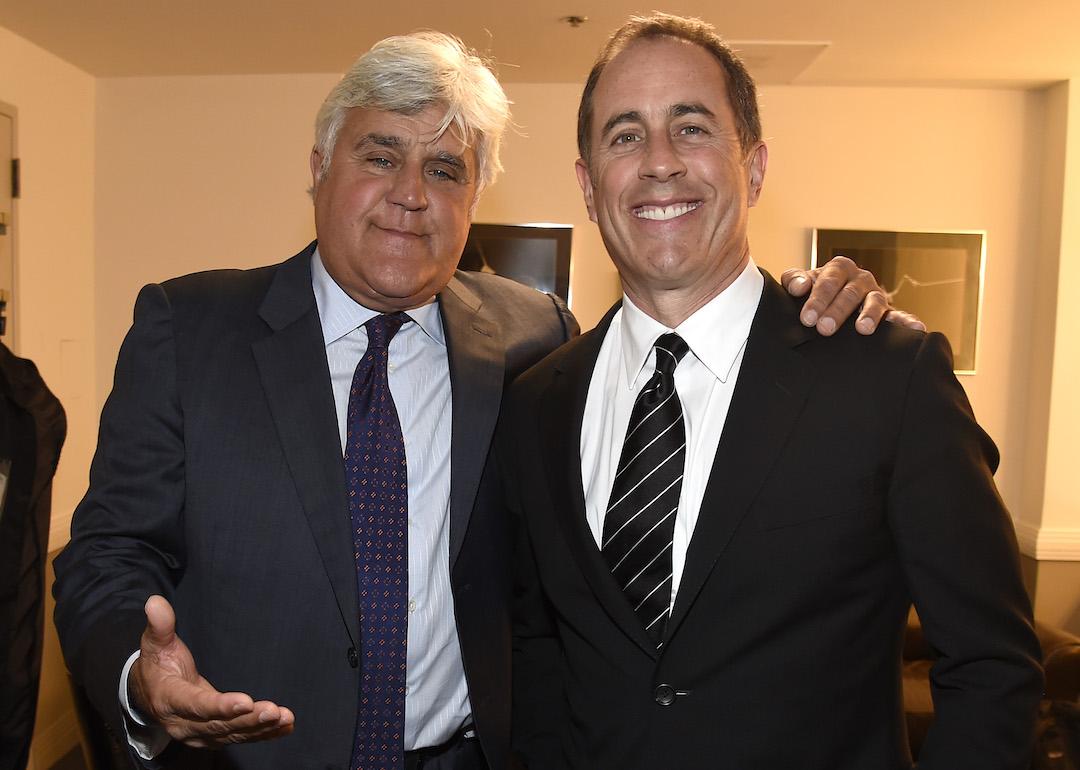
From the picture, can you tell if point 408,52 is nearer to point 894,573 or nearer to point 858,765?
point 894,573

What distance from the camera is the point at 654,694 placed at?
145 cm

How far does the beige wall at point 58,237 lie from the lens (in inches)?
170

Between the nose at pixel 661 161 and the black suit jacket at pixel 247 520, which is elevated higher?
the nose at pixel 661 161

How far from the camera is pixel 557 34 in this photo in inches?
161

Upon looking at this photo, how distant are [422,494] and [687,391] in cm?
58

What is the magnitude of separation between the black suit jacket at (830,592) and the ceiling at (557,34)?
2698 mm

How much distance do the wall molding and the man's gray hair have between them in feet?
13.5

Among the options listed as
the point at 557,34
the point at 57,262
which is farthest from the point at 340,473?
the point at 57,262

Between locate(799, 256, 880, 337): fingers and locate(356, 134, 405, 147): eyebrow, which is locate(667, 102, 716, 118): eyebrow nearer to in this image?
locate(799, 256, 880, 337): fingers

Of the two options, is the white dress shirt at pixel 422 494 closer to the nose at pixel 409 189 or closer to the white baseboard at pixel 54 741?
the nose at pixel 409 189

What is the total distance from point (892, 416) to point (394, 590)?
0.95m

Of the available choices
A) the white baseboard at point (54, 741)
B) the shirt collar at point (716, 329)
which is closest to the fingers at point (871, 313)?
the shirt collar at point (716, 329)

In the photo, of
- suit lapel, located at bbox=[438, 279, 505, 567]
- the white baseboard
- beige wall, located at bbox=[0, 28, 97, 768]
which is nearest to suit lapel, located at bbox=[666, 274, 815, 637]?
suit lapel, located at bbox=[438, 279, 505, 567]

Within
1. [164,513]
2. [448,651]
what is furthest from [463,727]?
[164,513]
